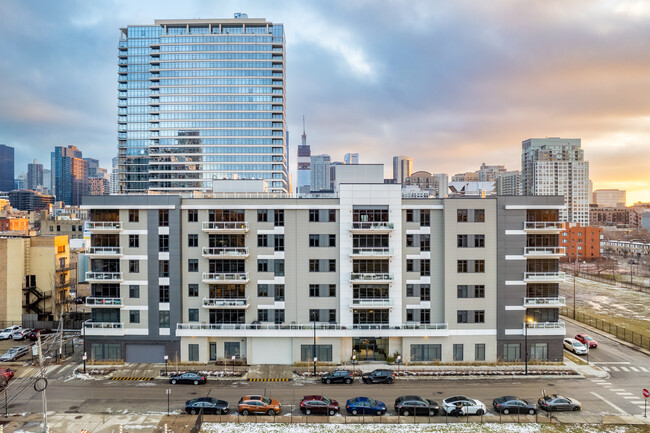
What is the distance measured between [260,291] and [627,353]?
50.6 m

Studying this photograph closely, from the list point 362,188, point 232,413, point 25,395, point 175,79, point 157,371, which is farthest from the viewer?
point 175,79

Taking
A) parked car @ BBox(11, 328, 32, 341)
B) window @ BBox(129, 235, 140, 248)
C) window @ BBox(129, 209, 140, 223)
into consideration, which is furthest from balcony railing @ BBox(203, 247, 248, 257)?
parked car @ BBox(11, 328, 32, 341)

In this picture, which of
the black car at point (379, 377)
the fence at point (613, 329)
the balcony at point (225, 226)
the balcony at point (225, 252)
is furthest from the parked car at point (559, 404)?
the balcony at point (225, 226)

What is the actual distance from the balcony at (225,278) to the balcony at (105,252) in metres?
11.5

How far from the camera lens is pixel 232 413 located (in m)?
Answer: 36.9

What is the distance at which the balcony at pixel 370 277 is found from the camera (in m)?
49.5

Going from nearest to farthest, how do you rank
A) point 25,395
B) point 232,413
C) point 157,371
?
point 232,413 < point 25,395 < point 157,371

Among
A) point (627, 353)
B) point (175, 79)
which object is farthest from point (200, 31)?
point (627, 353)

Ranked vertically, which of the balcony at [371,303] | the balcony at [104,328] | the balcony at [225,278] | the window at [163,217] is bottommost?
the balcony at [104,328]

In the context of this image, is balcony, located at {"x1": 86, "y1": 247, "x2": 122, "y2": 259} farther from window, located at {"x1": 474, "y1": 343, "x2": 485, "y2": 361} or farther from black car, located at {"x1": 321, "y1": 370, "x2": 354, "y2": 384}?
window, located at {"x1": 474, "y1": 343, "x2": 485, "y2": 361}

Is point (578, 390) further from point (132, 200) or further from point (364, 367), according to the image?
point (132, 200)

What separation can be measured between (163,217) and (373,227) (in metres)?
26.8

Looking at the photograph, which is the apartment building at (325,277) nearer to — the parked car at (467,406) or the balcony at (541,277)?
the balcony at (541,277)

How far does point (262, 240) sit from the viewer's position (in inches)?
2019
